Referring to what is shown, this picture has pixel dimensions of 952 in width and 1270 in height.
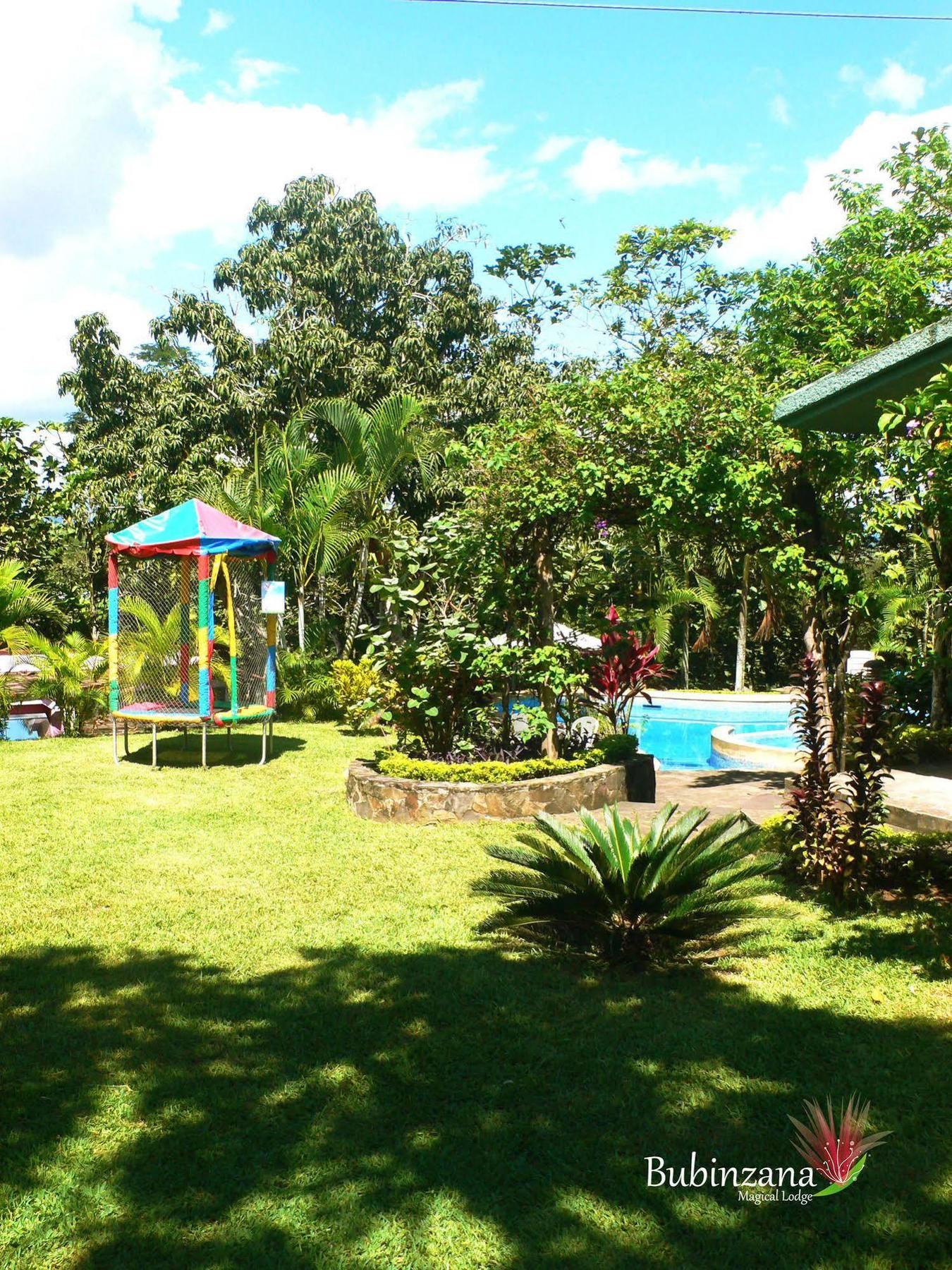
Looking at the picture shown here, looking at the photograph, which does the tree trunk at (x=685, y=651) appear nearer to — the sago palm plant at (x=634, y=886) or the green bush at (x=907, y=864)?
the green bush at (x=907, y=864)

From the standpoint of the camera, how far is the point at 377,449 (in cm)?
1675

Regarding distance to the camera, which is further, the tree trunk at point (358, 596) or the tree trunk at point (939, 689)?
the tree trunk at point (358, 596)

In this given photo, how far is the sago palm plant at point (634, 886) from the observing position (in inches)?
189

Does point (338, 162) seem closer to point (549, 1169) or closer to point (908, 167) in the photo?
point (908, 167)

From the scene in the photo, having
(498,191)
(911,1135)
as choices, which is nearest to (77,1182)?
(911,1135)

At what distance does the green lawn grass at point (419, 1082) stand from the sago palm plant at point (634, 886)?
10.1 inches

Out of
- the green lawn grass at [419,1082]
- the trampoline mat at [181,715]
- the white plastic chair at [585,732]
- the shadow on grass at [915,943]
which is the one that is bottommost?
the green lawn grass at [419,1082]

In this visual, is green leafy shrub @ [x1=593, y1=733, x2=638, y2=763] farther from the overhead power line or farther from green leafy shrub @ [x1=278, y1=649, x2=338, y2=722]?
green leafy shrub @ [x1=278, y1=649, x2=338, y2=722]

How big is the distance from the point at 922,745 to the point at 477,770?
17.4 ft

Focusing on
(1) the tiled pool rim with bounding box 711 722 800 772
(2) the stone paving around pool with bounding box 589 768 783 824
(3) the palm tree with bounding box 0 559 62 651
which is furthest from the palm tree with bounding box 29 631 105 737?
(1) the tiled pool rim with bounding box 711 722 800 772

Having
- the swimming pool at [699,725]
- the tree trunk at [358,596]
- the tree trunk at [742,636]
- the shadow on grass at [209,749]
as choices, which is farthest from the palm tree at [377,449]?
the tree trunk at [742,636]

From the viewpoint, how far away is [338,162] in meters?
22.6

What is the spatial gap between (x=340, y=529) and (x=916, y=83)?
1038 centimetres

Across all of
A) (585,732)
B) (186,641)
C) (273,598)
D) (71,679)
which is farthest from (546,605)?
(71,679)
